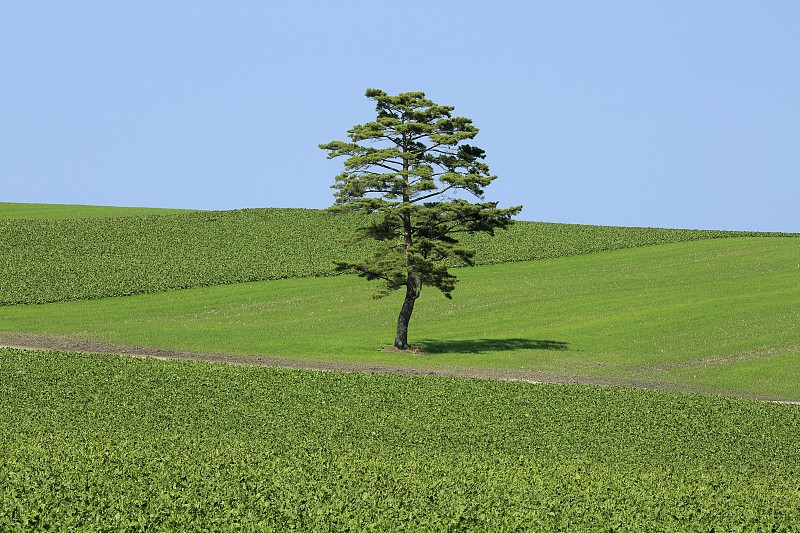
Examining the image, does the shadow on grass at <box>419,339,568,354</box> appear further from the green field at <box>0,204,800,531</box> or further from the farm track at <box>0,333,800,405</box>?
the farm track at <box>0,333,800,405</box>

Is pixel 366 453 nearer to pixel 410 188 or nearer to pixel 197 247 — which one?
pixel 410 188

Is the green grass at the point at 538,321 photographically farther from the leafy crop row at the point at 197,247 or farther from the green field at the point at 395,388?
the leafy crop row at the point at 197,247

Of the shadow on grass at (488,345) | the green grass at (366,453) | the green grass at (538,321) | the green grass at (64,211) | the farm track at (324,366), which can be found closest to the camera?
the green grass at (366,453)

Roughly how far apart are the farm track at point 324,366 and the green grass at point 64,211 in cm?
5843

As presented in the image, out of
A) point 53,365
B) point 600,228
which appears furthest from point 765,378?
point 600,228

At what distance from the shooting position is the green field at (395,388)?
66.5 feet

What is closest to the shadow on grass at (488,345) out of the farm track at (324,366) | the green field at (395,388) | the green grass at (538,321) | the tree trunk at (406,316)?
the green grass at (538,321)

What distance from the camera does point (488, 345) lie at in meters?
56.5

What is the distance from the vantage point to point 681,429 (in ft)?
116

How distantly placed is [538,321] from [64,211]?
73.3 metres

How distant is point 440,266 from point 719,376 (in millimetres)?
15066

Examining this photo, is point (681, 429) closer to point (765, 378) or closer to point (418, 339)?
point (765, 378)

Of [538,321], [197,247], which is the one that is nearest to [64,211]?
[197,247]

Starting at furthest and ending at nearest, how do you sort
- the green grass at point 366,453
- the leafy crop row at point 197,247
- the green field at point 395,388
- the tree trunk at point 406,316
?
1. the leafy crop row at point 197,247
2. the tree trunk at point 406,316
3. the green field at point 395,388
4. the green grass at point 366,453
